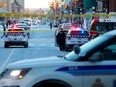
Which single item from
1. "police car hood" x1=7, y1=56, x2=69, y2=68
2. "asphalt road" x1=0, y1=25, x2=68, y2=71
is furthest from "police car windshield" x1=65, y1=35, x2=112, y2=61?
"asphalt road" x1=0, y1=25, x2=68, y2=71

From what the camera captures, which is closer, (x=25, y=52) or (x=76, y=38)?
(x=25, y=52)

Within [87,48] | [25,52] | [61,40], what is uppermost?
[87,48]

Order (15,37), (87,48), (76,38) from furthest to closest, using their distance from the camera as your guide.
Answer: (15,37) → (76,38) → (87,48)

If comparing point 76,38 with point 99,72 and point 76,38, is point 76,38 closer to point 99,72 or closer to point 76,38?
point 76,38

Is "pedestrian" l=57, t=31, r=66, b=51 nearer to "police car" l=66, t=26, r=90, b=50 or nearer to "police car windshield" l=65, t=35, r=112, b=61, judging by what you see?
"police car" l=66, t=26, r=90, b=50

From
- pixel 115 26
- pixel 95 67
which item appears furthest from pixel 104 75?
pixel 115 26

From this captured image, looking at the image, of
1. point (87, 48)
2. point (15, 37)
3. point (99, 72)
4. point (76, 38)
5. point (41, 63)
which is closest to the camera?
point (99, 72)

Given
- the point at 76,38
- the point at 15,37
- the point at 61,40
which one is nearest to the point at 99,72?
the point at 76,38

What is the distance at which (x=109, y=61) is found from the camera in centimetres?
805

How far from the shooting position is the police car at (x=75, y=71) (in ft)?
26.0

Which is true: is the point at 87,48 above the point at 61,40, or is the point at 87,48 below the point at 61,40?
above

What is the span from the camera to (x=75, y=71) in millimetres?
7973

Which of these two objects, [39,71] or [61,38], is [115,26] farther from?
[39,71]

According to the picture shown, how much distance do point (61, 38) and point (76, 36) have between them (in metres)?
1.38
